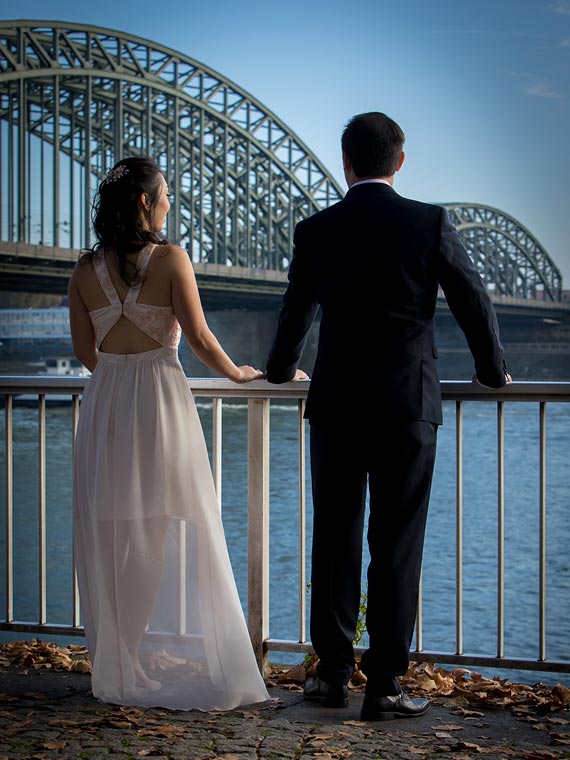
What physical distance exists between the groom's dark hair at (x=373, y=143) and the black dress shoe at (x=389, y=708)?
4.14 feet

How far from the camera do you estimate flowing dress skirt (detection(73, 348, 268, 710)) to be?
2.42 m

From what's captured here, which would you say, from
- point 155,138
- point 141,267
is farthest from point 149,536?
point 155,138

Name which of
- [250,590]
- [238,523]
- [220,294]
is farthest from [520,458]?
[250,590]

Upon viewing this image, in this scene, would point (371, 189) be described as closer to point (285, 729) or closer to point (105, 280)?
point (105, 280)

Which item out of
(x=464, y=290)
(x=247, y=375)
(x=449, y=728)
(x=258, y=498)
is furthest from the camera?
(x=258, y=498)

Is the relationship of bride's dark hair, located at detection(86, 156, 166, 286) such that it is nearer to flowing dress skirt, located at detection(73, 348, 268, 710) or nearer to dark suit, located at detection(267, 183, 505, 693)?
flowing dress skirt, located at detection(73, 348, 268, 710)

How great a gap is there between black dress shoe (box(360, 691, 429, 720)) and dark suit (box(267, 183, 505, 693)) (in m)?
0.05

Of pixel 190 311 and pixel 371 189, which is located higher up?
pixel 371 189

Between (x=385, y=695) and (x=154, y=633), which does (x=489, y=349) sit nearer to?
(x=385, y=695)

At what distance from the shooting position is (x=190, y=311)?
7.75 ft

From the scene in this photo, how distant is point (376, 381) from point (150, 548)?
0.73 metres

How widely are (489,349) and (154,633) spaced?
1.11m

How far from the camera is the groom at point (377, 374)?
2217mm

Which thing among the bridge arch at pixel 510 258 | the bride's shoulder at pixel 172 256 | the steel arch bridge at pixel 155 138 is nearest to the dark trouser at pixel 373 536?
the bride's shoulder at pixel 172 256
